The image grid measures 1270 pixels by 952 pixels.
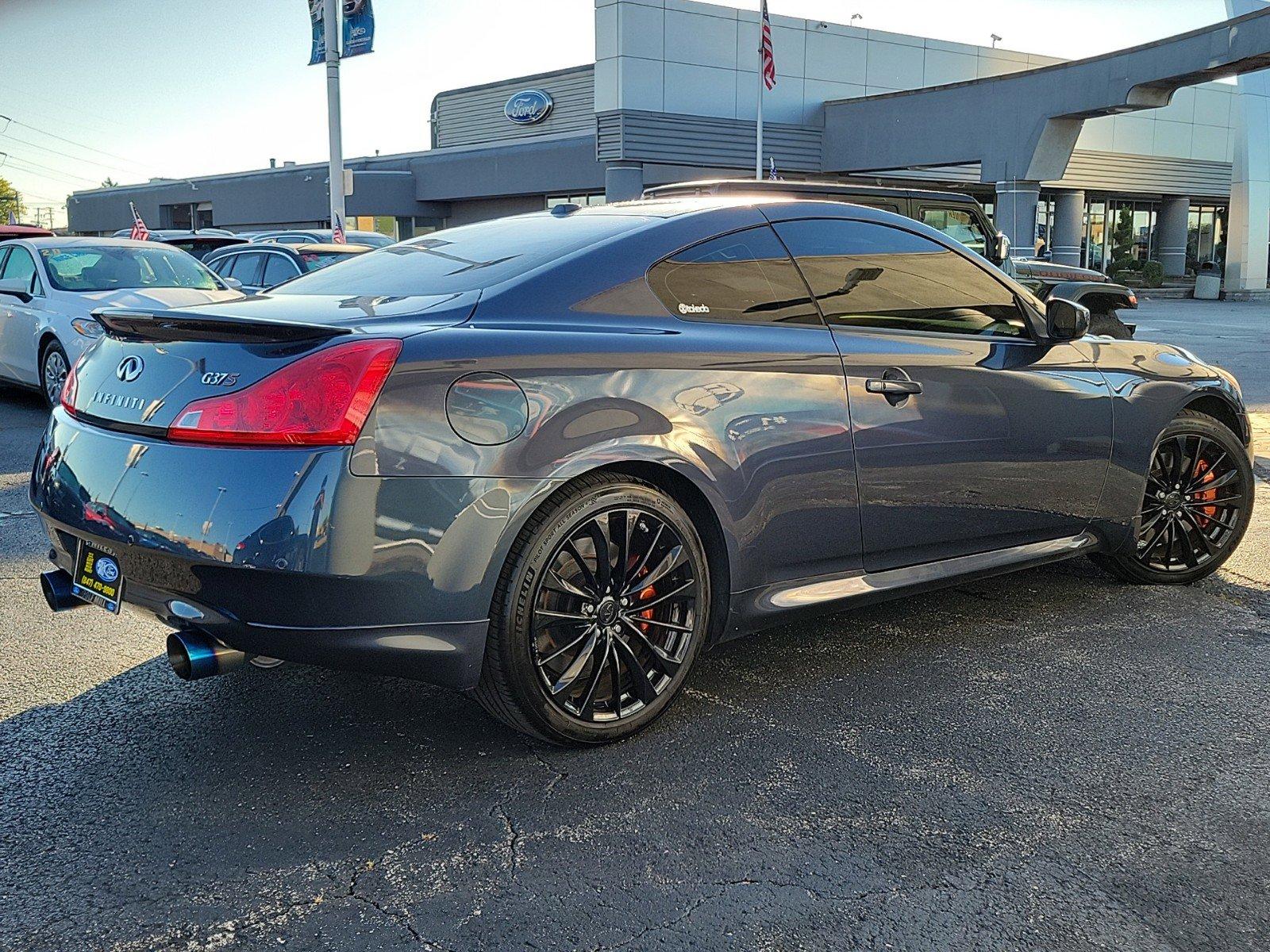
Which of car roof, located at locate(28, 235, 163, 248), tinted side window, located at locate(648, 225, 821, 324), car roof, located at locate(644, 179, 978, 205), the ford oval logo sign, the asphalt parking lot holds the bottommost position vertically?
the asphalt parking lot

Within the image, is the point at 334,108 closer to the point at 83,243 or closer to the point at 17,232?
the point at 17,232

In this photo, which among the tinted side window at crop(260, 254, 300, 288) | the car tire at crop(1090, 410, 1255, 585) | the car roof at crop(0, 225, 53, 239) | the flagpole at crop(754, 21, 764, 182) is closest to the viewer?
the car tire at crop(1090, 410, 1255, 585)

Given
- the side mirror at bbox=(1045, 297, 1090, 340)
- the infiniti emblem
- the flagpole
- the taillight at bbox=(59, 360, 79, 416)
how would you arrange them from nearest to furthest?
the infiniti emblem, the taillight at bbox=(59, 360, 79, 416), the side mirror at bbox=(1045, 297, 1090, 340), the flagpole

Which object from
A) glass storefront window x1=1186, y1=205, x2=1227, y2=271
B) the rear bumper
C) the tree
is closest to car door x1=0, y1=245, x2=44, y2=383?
the rear bumper

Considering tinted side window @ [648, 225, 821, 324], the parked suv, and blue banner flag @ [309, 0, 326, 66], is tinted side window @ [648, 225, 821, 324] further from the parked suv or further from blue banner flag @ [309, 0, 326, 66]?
blue banner flag @ [309, 0, 326, 66]

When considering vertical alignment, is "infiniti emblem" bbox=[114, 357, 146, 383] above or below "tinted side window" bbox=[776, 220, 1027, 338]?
below

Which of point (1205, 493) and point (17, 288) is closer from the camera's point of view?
point (1205, 493)

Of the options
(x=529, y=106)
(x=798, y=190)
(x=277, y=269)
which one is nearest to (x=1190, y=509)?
(x=798, y=190)

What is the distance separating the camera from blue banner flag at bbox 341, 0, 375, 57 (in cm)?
2331

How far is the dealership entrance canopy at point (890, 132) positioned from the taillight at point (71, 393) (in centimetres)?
1902

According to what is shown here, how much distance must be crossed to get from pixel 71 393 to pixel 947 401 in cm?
284

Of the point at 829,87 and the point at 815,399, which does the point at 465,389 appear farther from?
the point at 829,87

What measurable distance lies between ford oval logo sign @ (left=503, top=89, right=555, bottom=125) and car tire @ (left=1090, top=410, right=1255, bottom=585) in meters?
42.1

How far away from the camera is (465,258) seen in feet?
13.1
